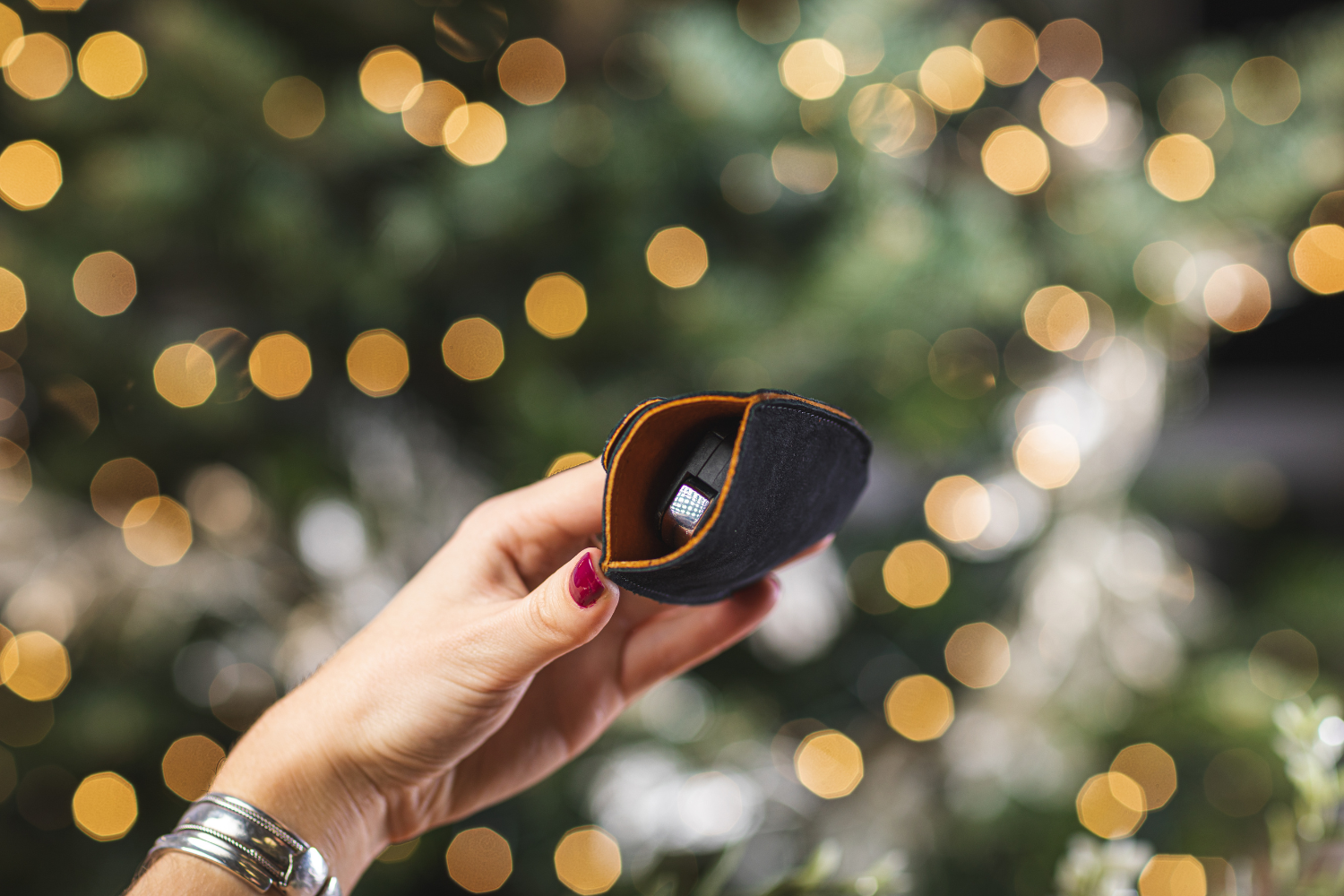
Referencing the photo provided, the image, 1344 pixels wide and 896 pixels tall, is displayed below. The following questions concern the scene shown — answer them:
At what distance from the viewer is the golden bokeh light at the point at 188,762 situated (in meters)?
0.71

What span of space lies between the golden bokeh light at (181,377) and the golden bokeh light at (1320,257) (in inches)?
46.4

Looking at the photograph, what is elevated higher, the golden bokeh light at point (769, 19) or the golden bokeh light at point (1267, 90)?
the golden bokeh light at point (769, 19)

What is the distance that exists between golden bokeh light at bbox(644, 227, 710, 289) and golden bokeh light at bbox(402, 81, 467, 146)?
0.23 m

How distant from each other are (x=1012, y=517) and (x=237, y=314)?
35.6 inches

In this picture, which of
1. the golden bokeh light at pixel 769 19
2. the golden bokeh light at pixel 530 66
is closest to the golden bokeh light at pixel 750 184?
the golden bokeh light at pixel 769 19

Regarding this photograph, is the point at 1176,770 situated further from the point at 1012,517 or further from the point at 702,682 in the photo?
the point at 702,682

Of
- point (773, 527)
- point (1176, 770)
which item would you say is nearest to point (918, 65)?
point (773, 527)

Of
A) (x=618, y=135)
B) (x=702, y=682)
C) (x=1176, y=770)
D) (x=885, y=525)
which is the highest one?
(x=618, y=135)

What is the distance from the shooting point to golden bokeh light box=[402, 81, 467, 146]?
677 mm

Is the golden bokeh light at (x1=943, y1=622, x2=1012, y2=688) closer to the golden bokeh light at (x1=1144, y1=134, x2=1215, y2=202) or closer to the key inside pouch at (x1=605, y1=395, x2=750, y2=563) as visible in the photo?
the golden bokeh light at (x1=1144, y1=134, x2=1215, y2=202)

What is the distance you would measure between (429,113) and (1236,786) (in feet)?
3.50

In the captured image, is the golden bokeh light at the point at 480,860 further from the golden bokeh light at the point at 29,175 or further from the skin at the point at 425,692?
the golden bokeh light at the point at 29,175

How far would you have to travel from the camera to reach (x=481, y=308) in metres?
0.76

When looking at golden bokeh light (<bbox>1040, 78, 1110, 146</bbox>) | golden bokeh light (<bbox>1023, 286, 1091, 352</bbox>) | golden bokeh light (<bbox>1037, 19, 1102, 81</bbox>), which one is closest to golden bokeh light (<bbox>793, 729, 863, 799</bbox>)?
golden bokeh light (<bbox>1023, 286, 1091, 352</bbox>)
